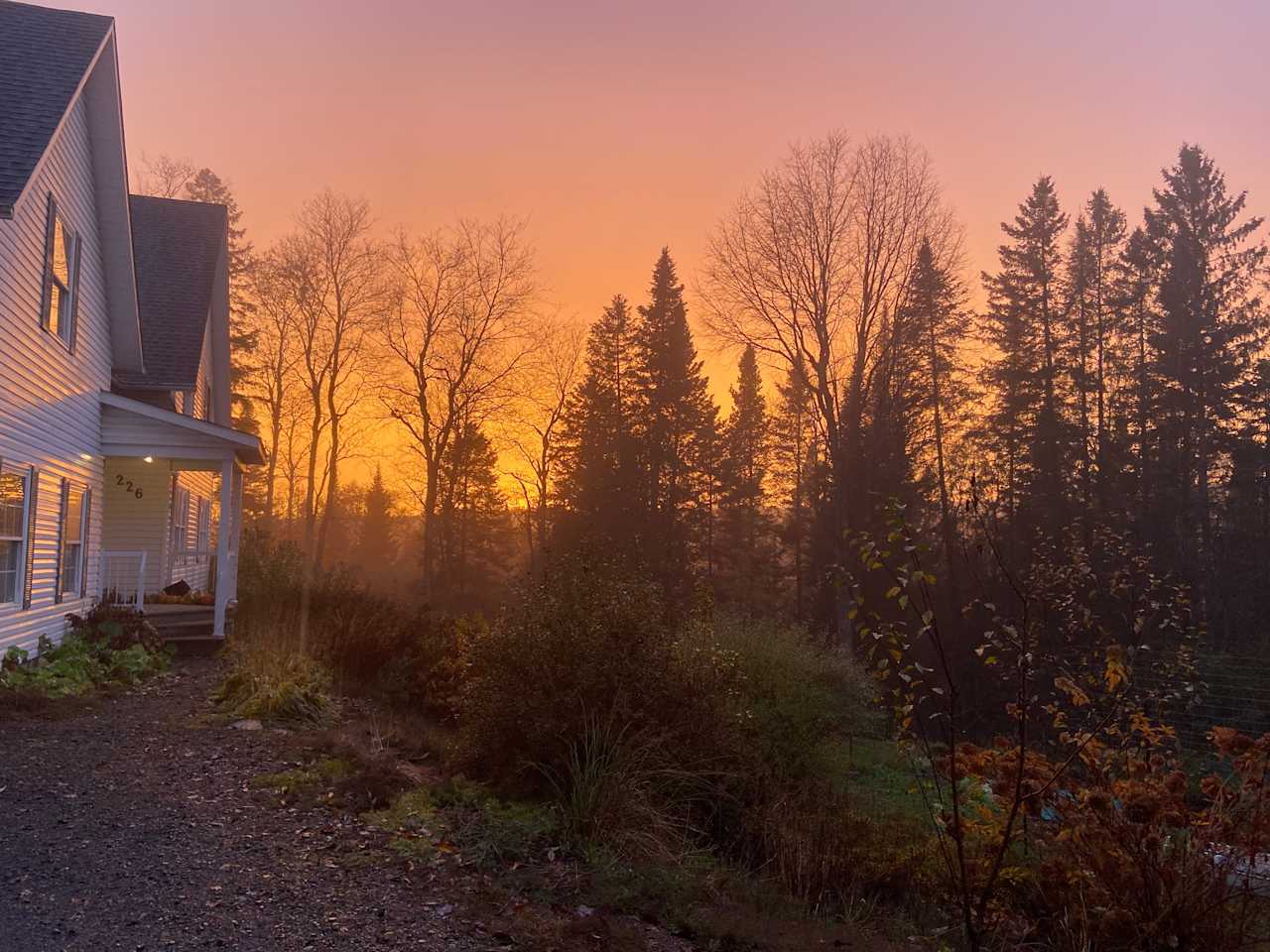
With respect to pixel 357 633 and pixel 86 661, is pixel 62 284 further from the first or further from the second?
pixel 357 633

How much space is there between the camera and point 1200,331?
Result: 30.7 metres

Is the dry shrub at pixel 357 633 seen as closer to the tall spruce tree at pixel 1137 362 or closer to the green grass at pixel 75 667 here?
the green grass at pixel 75 667

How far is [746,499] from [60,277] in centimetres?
3448

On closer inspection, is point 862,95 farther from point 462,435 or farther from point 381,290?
point 462,435

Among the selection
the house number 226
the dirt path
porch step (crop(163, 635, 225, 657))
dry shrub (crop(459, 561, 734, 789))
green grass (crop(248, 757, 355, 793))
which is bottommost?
the dirt path

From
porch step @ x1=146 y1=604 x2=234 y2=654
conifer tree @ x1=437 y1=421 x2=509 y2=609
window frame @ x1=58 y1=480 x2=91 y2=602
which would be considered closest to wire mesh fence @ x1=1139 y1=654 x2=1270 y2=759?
porch step @ x1=146 y1=604 x2=234 y2=654

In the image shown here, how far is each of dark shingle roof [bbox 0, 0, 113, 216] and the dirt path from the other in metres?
5.73

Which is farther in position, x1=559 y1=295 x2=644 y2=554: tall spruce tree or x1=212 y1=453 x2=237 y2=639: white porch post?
x1=559 y1=295 x2=644 y2=554: tall spruce tree

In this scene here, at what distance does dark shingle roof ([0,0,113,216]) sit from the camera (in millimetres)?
9797

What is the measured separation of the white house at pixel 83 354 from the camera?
10820mm

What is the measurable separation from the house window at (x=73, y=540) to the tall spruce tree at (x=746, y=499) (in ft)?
87.2

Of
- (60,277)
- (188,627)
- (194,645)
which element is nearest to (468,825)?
(194,645)

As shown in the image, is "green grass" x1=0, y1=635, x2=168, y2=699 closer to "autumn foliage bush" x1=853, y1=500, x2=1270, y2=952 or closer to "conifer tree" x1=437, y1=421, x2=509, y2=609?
"autumn foliage bush" x1=853, y1=500, x2=1270, y2=952

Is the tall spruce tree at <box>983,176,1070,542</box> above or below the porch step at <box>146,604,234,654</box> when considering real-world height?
above
